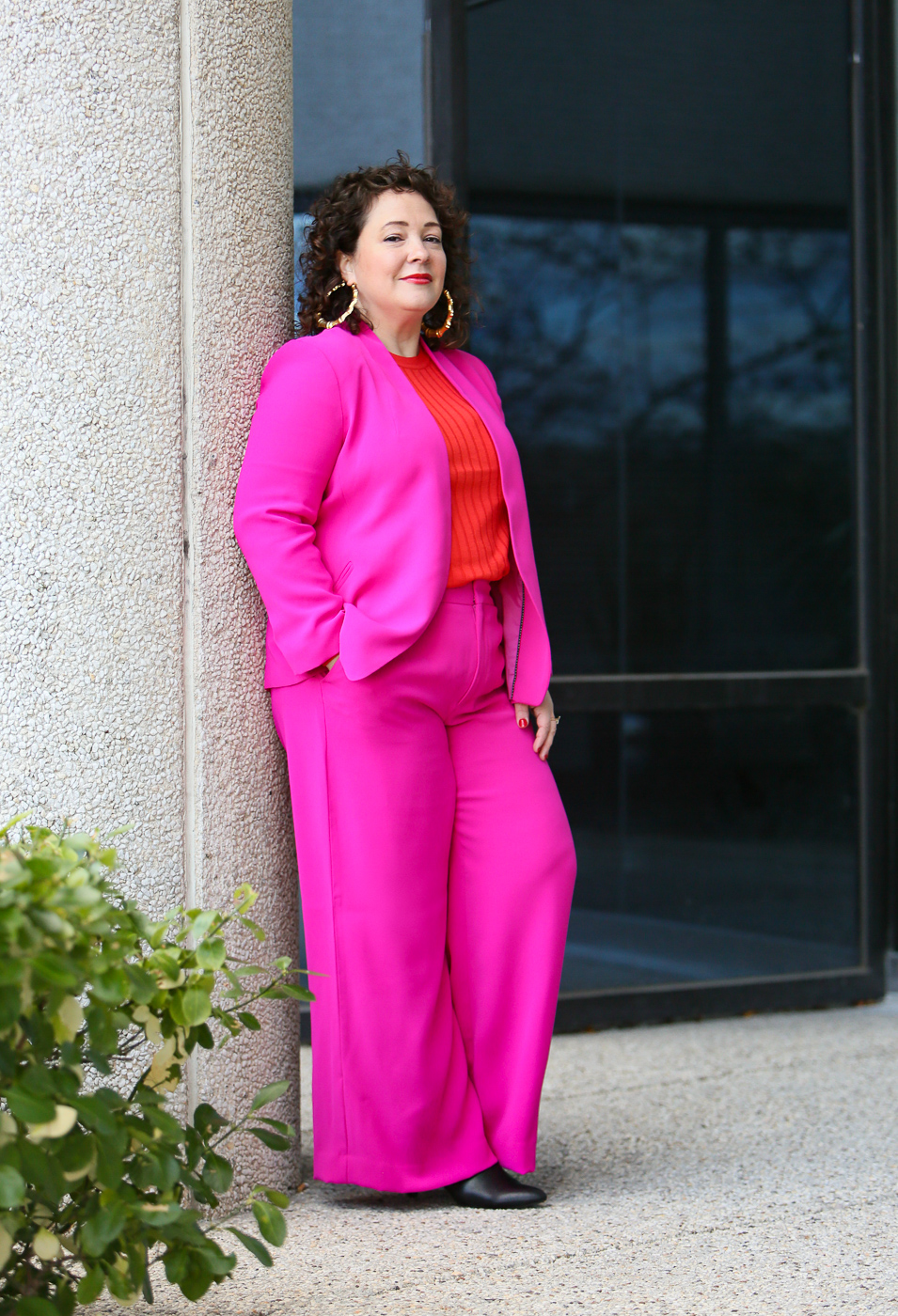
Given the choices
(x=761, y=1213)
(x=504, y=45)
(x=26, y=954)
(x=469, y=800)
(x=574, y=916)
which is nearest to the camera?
(x=26, y=954)

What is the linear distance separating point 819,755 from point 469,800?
6.88 feet

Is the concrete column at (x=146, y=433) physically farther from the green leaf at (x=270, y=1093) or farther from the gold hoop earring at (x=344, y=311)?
the green leaf at (x=270, y=1093)

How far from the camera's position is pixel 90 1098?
63.9 inches

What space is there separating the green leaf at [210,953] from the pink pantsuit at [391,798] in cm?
93

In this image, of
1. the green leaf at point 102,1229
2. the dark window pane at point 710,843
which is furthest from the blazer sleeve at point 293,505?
the dark window pane at point 710,843

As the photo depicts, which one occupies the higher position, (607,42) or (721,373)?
(607,42)

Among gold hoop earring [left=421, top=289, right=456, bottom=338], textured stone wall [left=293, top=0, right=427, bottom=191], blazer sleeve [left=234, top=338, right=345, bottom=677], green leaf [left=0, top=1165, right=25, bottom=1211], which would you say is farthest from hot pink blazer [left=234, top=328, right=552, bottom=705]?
textured stone wall [left=293, top=0, right=427, bottom=191]

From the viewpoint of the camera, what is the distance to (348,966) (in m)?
2.74

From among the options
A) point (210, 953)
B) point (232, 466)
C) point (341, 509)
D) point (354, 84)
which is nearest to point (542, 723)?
point (341, 509)

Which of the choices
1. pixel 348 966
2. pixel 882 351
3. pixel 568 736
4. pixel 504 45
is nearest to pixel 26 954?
pixel 348 966

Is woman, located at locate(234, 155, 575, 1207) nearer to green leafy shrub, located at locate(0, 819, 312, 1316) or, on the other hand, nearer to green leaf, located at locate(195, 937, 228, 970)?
green leafy shrub, located at locate(0, 819, 312, 1316)

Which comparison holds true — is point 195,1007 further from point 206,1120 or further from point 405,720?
point 405,720

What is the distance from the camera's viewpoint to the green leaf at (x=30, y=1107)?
1513 mm

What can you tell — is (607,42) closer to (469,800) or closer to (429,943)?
(469,800)
